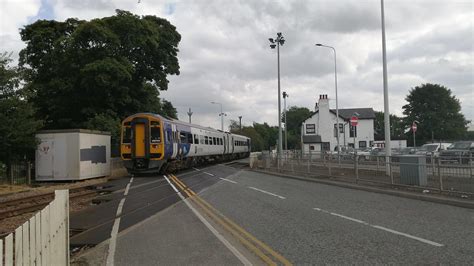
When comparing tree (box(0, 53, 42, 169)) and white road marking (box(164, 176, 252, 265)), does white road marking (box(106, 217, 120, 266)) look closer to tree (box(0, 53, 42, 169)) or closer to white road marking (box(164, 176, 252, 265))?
white road marking (box(164, 176, 252, 265))

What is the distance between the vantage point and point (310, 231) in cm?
889

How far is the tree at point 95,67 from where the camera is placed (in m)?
35.2

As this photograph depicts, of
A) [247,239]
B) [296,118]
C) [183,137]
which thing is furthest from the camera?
[296,118]

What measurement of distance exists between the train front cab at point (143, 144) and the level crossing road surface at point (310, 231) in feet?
39.9

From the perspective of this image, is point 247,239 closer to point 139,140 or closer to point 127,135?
point 139,140

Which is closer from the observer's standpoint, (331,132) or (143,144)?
(143,144)

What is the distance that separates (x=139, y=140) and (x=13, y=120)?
7.10 metres

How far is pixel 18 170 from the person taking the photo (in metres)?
24.5

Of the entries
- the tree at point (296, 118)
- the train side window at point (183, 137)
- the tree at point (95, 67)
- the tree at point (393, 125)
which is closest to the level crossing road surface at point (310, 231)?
the train side window at point (183, 137)

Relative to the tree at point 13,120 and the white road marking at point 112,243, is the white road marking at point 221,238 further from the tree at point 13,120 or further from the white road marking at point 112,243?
the tree at point 13,120

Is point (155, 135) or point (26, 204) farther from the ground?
point (155, 135)

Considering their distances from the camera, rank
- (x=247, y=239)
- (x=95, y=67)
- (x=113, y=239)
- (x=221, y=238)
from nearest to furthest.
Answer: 1. (x=247, y=239)
2. (x=221, y=238)
3. (x=113, y=239)
4. (x=95, y=67)

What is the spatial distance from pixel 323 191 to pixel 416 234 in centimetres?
865

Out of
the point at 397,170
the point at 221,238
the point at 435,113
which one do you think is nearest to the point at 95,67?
the point at 397,170
